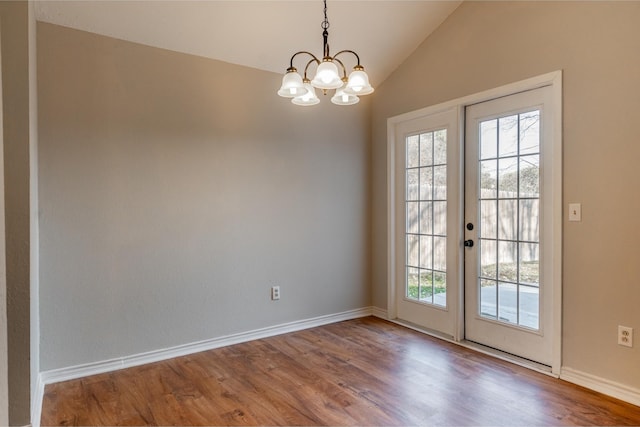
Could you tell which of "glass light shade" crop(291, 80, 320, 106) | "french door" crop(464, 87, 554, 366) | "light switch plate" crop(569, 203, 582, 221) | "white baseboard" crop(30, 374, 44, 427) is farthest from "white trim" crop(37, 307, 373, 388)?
"light switch plate" crop(569, 203, 582, 221)

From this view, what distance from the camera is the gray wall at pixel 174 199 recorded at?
8.89ft

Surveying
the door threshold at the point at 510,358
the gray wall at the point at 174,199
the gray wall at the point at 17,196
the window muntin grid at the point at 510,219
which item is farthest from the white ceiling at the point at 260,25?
the door threshold at the point at 510,358

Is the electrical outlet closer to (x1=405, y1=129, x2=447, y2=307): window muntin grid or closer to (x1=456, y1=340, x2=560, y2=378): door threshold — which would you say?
(x1=456, y1=340, x2=560, y2=378): door threshold

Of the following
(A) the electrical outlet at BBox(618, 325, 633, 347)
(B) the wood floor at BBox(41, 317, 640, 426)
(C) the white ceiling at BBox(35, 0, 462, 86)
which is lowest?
(B) the wood floor at BBox(41, 317, 640, 426)

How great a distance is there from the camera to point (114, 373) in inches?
111

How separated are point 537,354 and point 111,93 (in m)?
3.58

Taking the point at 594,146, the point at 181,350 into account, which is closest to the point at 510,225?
the point at 594,146

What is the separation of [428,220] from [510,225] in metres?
0.79

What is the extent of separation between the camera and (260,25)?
10.2 ft

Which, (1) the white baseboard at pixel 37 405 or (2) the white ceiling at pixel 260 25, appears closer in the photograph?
(1) the white baseboard at pixel 37 405

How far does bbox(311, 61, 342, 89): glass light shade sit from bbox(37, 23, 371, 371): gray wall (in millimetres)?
1506

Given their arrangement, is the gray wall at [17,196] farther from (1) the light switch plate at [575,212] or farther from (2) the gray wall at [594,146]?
(1) the light switch plate at [575,212]

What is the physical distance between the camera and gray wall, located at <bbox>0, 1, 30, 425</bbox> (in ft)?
6.11

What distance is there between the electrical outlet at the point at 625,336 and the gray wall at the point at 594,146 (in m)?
0.03
